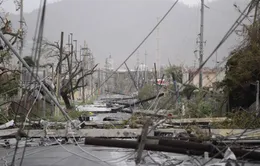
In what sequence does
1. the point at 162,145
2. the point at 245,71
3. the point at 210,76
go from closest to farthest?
the point at 162,145
the point at 245,71
the point at 210,76

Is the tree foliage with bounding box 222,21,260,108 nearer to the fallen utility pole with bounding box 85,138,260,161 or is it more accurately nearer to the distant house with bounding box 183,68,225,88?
the distant house with bounding box 183,68,225,88

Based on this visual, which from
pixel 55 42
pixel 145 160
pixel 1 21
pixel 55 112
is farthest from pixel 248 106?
pixel 55 42

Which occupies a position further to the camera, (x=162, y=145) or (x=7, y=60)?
(x=7, y=60)

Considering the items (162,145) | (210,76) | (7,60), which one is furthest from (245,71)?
(162,145)

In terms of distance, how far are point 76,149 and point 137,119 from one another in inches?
112

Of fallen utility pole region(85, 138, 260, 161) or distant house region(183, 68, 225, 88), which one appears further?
distant house region(183, 68, 225, 88)

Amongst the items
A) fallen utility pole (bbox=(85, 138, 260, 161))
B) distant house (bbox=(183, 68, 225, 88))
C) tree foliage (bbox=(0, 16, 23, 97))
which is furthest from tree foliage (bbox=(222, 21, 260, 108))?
fallen utility pole (bbox=(85, 138, 260, 161))

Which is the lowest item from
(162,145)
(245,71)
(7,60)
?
(162,145)

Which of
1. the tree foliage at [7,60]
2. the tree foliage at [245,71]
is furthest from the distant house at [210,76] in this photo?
the tree foliage at [7,60]

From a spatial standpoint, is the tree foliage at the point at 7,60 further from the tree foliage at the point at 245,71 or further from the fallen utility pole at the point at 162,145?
the fallen utility pole at the point at 162,145

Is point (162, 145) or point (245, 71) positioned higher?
point (245, 71)

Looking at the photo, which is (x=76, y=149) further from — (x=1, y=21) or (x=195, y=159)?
(x=1, y=21)

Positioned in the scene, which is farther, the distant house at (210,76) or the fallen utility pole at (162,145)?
the distant house at (210,76)

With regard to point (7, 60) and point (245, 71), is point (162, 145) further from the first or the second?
point (7, 60)
